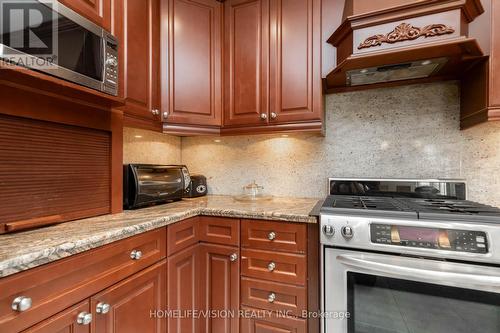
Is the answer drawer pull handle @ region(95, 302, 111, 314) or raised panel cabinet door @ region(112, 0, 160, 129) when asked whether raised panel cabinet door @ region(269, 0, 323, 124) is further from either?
drawer pull handle @ region(95, 302, 111, 314)

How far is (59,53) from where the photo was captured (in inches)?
35.1

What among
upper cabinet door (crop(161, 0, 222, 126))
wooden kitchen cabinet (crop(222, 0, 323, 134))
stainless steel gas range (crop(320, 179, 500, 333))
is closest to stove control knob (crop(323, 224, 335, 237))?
stainless steel gas range (crop(320, 179, 500, 333))

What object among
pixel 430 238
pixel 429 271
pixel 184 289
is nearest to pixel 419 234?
pixel 430 238

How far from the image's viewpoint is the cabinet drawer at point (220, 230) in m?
1.35

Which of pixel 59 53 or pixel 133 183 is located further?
pixel 133 183

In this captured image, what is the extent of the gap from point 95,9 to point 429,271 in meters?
1.81

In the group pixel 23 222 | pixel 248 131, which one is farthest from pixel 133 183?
pixel 248 131

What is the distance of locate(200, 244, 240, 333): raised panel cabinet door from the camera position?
4.43 feet

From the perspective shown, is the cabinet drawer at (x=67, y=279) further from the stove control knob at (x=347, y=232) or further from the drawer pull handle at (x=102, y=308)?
the stove control knob at (x=347, y=232)

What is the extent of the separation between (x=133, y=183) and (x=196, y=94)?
720 millimetres

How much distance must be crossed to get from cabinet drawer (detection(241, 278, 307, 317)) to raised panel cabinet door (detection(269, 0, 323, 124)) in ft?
3.15

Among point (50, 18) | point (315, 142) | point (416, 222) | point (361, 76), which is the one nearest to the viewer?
point (50, 18)

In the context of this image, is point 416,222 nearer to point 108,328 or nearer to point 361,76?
point 361,76

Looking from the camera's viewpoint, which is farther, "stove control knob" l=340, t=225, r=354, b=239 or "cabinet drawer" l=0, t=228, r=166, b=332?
"stove control knob" l=340, t=225, r=354, b=239
